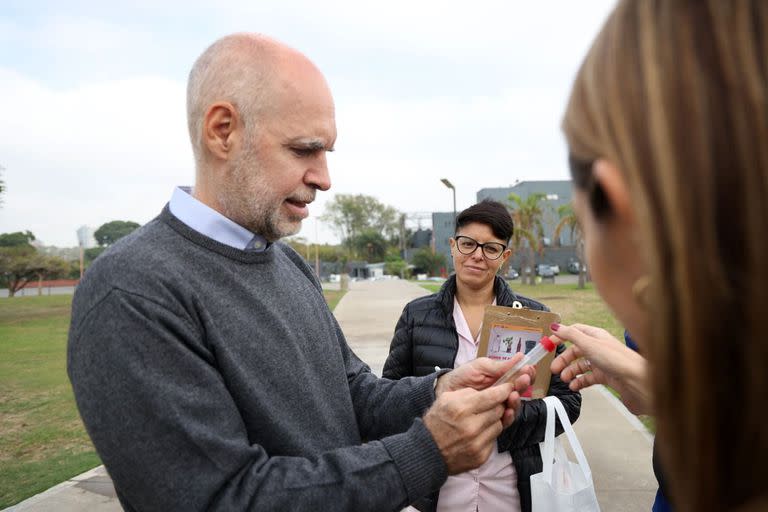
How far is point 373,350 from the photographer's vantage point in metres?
10.6

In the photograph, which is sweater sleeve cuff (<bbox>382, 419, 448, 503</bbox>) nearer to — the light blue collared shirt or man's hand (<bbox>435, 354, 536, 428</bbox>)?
man's hand (<bbox>435, 354, 536, 428</bbox>)

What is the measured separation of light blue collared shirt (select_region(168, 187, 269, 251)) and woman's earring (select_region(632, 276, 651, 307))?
1240 millimetres

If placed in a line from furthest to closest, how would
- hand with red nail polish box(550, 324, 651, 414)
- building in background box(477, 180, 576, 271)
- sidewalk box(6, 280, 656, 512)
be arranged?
→ 1. building in background box(477, 180, 576, 271)
2. sidewalk box(6, 280, 656, 512)
3. hand with red nail polish box(550, 324, 651, 414)

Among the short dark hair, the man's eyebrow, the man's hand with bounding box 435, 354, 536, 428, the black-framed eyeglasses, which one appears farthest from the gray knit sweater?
the short dark hair

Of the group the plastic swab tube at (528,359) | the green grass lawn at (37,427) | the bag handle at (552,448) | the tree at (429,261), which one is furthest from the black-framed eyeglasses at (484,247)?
the tree at (429,261)

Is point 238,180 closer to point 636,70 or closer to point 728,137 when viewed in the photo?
point 636,70

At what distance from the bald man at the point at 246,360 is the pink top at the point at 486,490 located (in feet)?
3.17

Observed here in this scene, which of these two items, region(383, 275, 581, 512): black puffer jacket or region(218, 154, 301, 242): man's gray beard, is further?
region(383, 275, 581, 512): black puffer jacket

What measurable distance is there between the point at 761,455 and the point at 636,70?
49 centimetres

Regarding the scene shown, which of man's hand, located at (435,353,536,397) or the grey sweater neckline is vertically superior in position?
the grey sweater neckline

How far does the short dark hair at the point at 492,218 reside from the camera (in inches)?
137

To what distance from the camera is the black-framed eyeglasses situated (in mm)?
3405

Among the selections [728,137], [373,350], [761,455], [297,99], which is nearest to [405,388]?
[297,99]

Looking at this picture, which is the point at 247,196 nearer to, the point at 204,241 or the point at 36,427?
the point at 204,241
